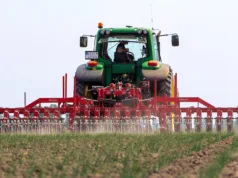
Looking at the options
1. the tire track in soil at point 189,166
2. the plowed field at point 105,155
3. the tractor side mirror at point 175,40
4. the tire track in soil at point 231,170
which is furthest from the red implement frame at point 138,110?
the tire track in soil at point 231,170

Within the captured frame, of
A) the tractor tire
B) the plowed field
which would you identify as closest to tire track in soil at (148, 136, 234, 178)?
the plowed field

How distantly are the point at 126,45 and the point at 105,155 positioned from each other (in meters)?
8.24

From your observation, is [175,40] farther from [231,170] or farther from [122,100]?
[231,170]

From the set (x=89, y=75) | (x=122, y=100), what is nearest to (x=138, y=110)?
(x=122, y=100)

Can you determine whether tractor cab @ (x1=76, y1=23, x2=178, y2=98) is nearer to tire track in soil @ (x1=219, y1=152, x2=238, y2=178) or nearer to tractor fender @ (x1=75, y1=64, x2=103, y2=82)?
tractor fender @ (x1=75, y1=64, x2=103, y2=82)

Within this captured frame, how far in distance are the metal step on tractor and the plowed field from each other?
2349mm

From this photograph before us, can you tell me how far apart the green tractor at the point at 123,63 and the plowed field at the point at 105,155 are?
139 inches

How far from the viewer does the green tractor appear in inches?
666

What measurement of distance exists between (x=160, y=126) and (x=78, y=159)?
7.55 m

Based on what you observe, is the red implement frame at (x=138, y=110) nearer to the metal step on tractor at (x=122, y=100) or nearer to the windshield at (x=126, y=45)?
the metal step on tractor at (x=122, y=100)

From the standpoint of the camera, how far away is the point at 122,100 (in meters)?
16.6

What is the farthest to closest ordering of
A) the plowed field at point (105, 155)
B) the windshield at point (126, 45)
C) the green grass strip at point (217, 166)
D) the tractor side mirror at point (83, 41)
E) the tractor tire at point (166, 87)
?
the tractor side mirror at point (83, 41) < the windshield at point (126, 45) < the tractor tire at point (166, 87) < the plowed field at point (105, 155) < the green grass strip at point (217, 166)

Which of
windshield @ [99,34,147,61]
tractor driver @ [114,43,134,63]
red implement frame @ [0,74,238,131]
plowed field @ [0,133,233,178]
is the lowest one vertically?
plowed field @ [0,133,233,178]

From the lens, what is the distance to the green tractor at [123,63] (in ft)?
55.5
